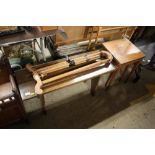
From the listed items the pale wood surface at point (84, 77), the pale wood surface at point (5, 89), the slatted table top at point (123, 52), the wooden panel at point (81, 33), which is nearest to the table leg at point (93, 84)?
the pale wood surface at point (84, 77)

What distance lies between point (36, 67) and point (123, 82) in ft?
5.14

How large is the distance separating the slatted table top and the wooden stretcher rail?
140 millimetres

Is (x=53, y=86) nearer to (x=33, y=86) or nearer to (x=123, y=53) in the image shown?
(x=33, y=86)

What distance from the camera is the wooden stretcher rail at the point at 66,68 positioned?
1.67 m

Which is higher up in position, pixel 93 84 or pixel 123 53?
pixel 123 53

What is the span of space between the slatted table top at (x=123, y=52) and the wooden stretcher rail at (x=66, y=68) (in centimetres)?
14

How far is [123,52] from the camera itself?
86.9 inches

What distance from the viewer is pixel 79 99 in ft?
7.81

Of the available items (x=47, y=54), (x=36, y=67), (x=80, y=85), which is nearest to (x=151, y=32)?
(x=80, y=85)

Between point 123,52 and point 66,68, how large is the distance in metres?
0.87

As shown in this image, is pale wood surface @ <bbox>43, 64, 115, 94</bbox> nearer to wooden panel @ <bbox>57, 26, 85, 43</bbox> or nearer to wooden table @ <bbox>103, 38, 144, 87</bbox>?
wooden table @ <bbox>103, 38, 144, 87</bbox>

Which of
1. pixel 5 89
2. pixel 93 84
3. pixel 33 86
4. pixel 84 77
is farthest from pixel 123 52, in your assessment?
pixel 5 89

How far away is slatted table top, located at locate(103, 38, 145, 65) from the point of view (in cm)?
211

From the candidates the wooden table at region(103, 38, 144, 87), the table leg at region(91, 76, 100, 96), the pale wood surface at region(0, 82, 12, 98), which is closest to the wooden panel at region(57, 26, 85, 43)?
the wooden table at region(103, 38, 144, 87)
